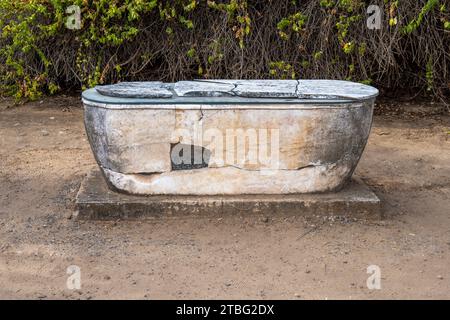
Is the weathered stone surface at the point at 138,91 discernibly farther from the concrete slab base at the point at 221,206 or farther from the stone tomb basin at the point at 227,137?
the concrete slab base at the point at 221,206

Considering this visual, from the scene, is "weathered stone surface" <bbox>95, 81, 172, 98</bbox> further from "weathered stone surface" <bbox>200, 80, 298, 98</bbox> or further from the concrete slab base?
the concrete slab base

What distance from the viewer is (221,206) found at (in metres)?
4.43

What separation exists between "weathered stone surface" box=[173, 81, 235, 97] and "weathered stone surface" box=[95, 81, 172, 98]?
8 cm

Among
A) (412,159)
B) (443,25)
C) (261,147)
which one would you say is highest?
(443,25)

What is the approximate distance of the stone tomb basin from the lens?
4.27m

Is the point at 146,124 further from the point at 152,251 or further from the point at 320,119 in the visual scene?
the point at 320,119

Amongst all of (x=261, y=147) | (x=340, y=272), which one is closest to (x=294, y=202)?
(x=261, y=147)

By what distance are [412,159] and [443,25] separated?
6.36 ft

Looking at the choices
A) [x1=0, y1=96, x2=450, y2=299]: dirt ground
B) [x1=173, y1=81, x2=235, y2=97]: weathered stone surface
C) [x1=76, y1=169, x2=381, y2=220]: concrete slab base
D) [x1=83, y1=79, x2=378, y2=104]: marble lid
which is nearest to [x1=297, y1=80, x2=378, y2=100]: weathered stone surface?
[x1=83, y1=79, x2=378, y2=104]: marble lid

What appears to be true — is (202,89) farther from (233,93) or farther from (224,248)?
(224,248)

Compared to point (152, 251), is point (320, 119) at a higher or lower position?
higher

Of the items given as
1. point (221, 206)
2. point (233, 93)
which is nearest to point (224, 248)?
point (221, 206)

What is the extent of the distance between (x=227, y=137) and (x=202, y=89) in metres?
0.37

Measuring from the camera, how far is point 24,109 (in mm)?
7336
